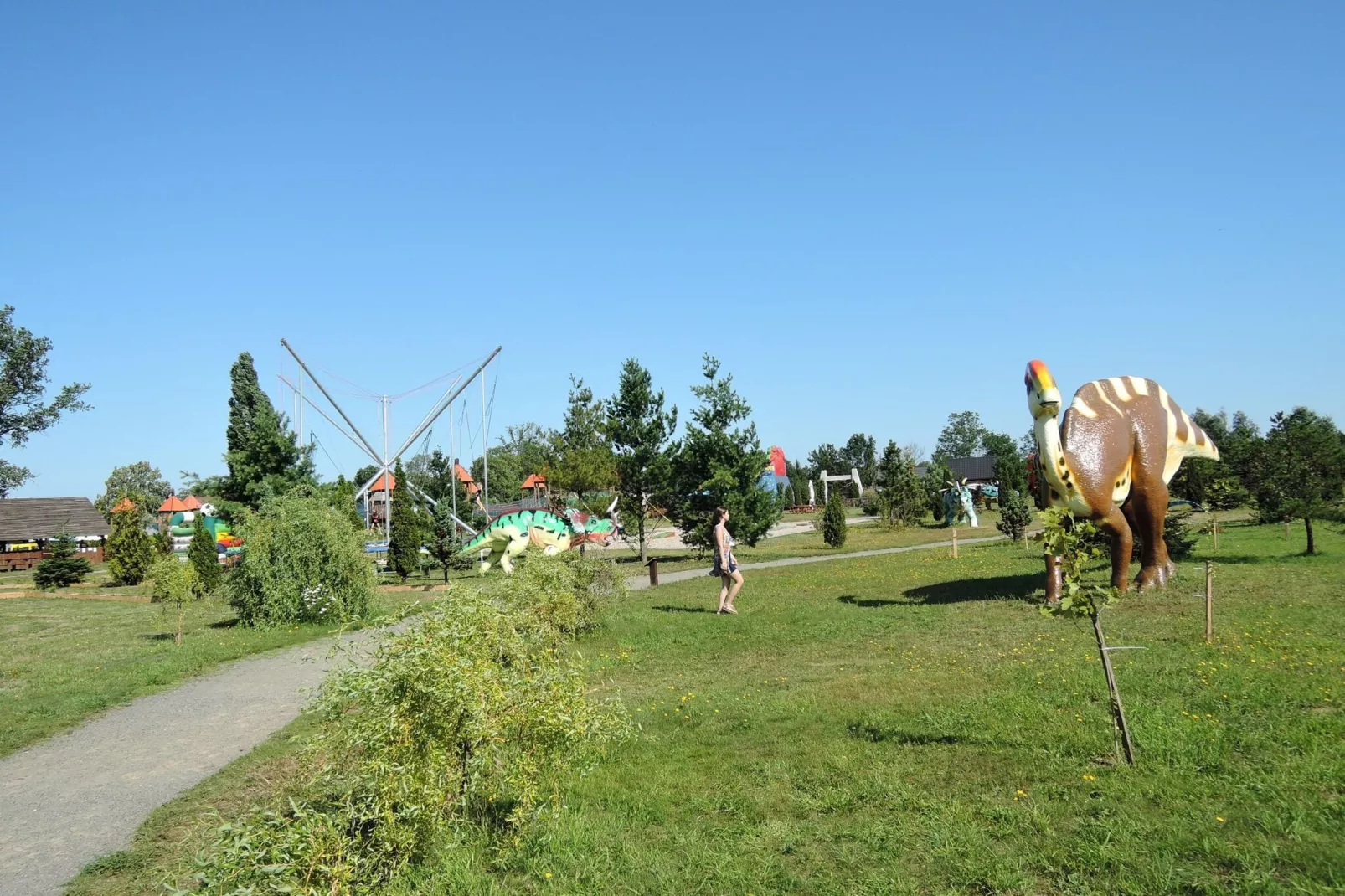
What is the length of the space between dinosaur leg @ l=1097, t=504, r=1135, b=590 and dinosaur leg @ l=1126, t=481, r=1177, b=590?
2.82 feet

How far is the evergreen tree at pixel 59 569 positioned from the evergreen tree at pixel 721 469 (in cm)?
2127

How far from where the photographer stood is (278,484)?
84.2ft

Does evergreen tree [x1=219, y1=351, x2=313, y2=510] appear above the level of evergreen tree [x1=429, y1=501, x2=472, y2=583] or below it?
above

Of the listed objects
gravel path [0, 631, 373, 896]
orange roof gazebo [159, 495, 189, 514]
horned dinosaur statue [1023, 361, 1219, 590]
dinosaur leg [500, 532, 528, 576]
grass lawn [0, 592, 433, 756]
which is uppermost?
orange roof gazebo [159, 495, 189, 514]

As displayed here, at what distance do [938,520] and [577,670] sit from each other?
45323 mm

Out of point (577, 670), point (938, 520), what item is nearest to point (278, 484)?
point (577, 670)

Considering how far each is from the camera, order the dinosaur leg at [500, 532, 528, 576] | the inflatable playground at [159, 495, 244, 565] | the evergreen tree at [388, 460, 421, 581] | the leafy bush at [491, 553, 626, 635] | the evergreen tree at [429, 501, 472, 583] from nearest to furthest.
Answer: the leafy bush at [491, 553, 626, 635] → the dinosaur leg at [500, 532, 528, 576] → the evergreen tree at [429, 501, 472, 583] → the evergreen tree at [388, 460, 421, 581] → the inflatable playground at [159, 495, 244, 565]

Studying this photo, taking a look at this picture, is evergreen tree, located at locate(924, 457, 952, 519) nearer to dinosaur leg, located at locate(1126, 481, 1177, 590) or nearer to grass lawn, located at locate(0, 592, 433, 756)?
grass lawn, located at locate(0, 592, 433, 756)

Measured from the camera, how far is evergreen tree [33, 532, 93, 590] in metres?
30.6

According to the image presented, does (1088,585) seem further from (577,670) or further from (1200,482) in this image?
(1200,482)

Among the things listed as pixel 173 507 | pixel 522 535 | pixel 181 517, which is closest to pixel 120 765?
pixel 522 535

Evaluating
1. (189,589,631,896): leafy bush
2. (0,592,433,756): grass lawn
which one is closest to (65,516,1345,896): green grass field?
(189,589,631,896): leafy bush

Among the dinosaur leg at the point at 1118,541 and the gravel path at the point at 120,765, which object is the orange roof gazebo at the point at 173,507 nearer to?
the gravel path at the point at 120,765

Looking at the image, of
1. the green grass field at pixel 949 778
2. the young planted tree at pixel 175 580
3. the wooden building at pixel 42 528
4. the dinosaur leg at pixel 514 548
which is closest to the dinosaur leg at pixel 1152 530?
the green grass field at pixel 949 778
